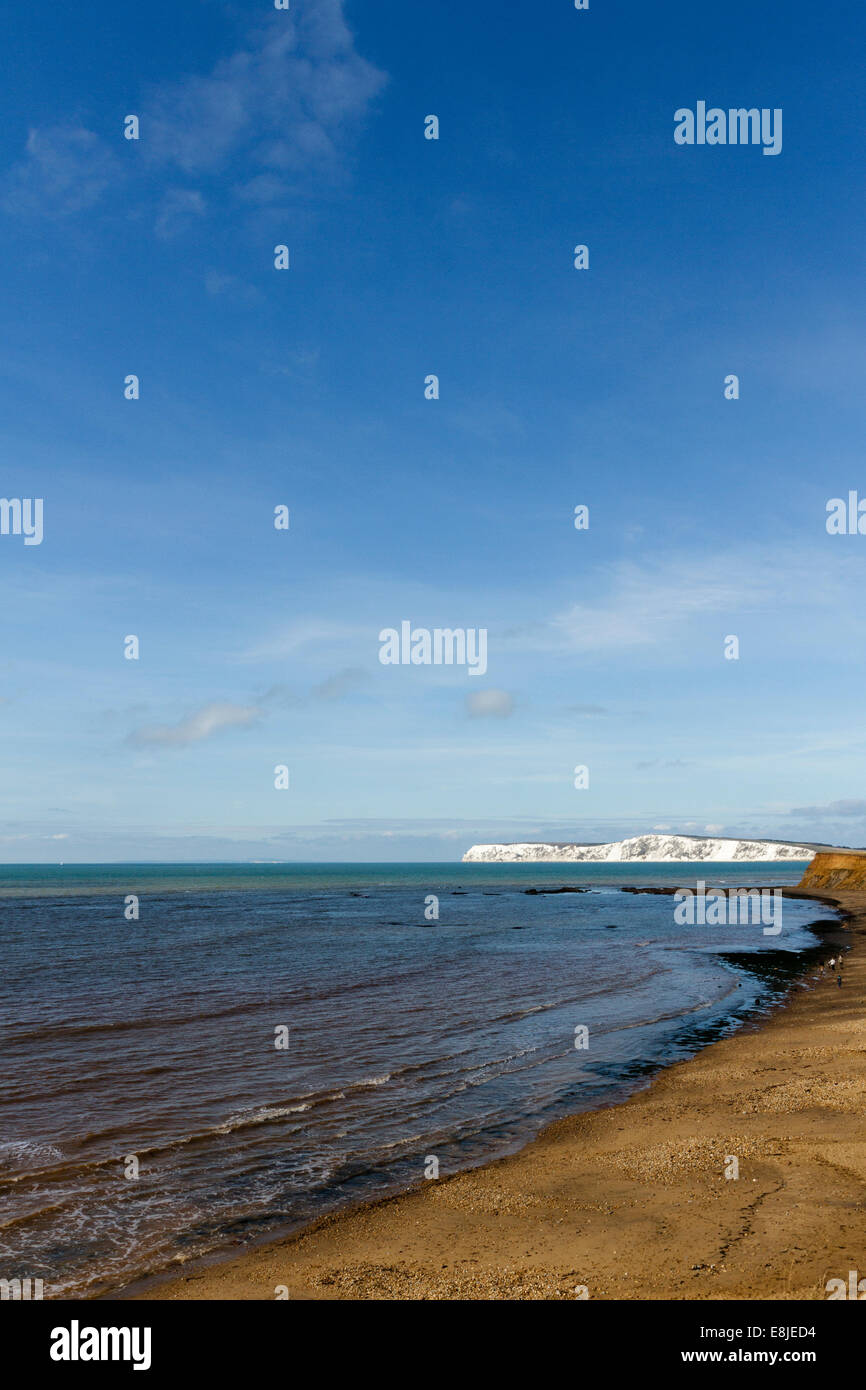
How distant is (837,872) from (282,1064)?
A: 117708mm

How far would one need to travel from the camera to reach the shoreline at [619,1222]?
10023 mm

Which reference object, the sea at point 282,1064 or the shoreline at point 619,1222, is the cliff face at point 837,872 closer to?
the sea at point 282,1064

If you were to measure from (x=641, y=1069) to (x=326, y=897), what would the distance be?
10234 centimetres

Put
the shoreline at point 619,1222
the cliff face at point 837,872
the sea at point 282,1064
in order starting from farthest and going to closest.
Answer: the cliff face at point 837,872 < the sea at point 282,1064 < the shoreline at point 619,1222

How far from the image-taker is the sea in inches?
530

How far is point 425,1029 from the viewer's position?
28062 mm

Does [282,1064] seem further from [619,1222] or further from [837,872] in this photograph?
[837,872]

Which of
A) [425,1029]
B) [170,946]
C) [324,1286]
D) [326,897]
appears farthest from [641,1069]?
[326,897]

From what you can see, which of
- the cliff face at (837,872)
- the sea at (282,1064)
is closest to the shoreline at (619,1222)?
the sea at (282,1064)

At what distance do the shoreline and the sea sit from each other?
3.45 feet

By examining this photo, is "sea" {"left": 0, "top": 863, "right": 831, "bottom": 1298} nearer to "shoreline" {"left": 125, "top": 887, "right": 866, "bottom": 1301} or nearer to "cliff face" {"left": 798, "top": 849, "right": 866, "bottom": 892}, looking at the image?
"shoreline" {"left": 125, "top": 887, "right": 866, "bottom": 1301}

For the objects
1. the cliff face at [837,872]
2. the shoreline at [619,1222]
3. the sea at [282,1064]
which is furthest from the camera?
the cliff face at [837,872]

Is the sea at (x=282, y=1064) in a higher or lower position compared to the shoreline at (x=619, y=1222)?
lower

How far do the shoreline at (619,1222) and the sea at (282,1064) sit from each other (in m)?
1.05
